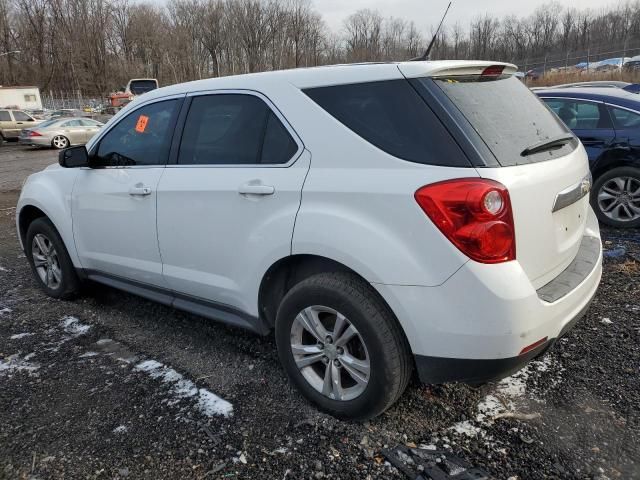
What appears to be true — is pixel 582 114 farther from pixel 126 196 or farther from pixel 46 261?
pixel 46 261

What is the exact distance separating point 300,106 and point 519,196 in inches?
45.7

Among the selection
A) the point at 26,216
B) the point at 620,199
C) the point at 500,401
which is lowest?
the point at 500,401

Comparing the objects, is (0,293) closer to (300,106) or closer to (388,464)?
(300,106)

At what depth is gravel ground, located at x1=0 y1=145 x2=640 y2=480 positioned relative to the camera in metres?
2.34

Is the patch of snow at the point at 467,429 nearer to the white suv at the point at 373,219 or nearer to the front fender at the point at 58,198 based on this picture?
the white suv at the point at 373,219

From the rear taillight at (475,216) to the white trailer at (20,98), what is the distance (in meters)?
50.5

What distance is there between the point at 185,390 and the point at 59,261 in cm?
204

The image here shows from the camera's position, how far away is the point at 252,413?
2732 millimetres

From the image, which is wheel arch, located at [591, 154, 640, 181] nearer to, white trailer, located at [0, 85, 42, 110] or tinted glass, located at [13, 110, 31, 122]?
tinted glass, located at [13, 110, 31, 122]

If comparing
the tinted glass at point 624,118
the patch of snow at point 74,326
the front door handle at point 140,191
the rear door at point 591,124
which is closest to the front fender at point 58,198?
the patch of snow at point 74,326

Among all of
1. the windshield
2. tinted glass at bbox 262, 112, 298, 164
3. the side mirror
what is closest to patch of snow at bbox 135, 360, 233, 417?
tinted glass at bbox 262, 112, 298, 164

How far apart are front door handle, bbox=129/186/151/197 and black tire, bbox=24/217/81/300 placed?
49.3 inches

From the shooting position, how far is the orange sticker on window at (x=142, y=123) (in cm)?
349

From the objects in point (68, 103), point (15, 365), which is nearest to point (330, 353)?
point (15, 365)
